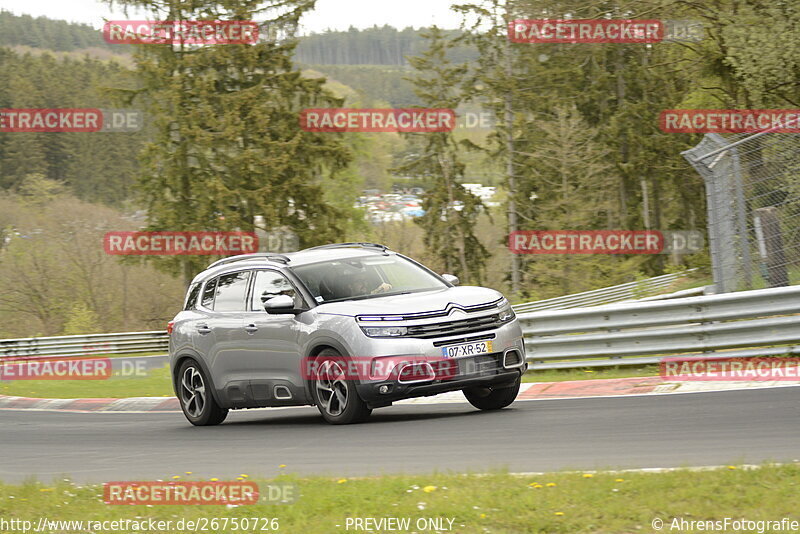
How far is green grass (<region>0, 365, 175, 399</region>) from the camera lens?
786 inches

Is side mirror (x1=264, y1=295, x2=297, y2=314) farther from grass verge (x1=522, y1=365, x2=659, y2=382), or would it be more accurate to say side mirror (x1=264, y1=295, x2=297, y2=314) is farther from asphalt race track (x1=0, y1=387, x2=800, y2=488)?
grass verge (x1=522, y1=365, x2=659, y2=382)

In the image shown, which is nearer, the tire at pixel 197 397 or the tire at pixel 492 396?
the tire at pixel 492 396

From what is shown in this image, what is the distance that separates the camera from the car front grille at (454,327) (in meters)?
10.1

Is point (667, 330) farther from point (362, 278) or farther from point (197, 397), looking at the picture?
point (197, 397)

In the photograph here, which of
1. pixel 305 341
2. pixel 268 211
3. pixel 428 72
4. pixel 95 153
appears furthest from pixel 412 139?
pixel 305 341

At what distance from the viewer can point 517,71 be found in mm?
47406

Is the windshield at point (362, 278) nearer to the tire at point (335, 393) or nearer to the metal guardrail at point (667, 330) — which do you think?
the tire at point (335, 393)

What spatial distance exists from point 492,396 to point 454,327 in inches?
54.9

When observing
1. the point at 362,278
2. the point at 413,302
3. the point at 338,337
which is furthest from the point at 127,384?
the point at 413,302

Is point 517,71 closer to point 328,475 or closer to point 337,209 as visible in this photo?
point 337,209

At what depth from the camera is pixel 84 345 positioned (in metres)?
42.6

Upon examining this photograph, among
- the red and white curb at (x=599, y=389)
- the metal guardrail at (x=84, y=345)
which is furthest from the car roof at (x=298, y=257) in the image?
the metal guardrail at (x=84, y=345)

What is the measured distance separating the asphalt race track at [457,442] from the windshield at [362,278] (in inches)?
51.6

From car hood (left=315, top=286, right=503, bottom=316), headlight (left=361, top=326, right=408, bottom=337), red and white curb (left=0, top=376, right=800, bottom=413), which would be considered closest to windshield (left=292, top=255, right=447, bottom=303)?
car hood (left=315, top=286, right=503, bottom=316)
